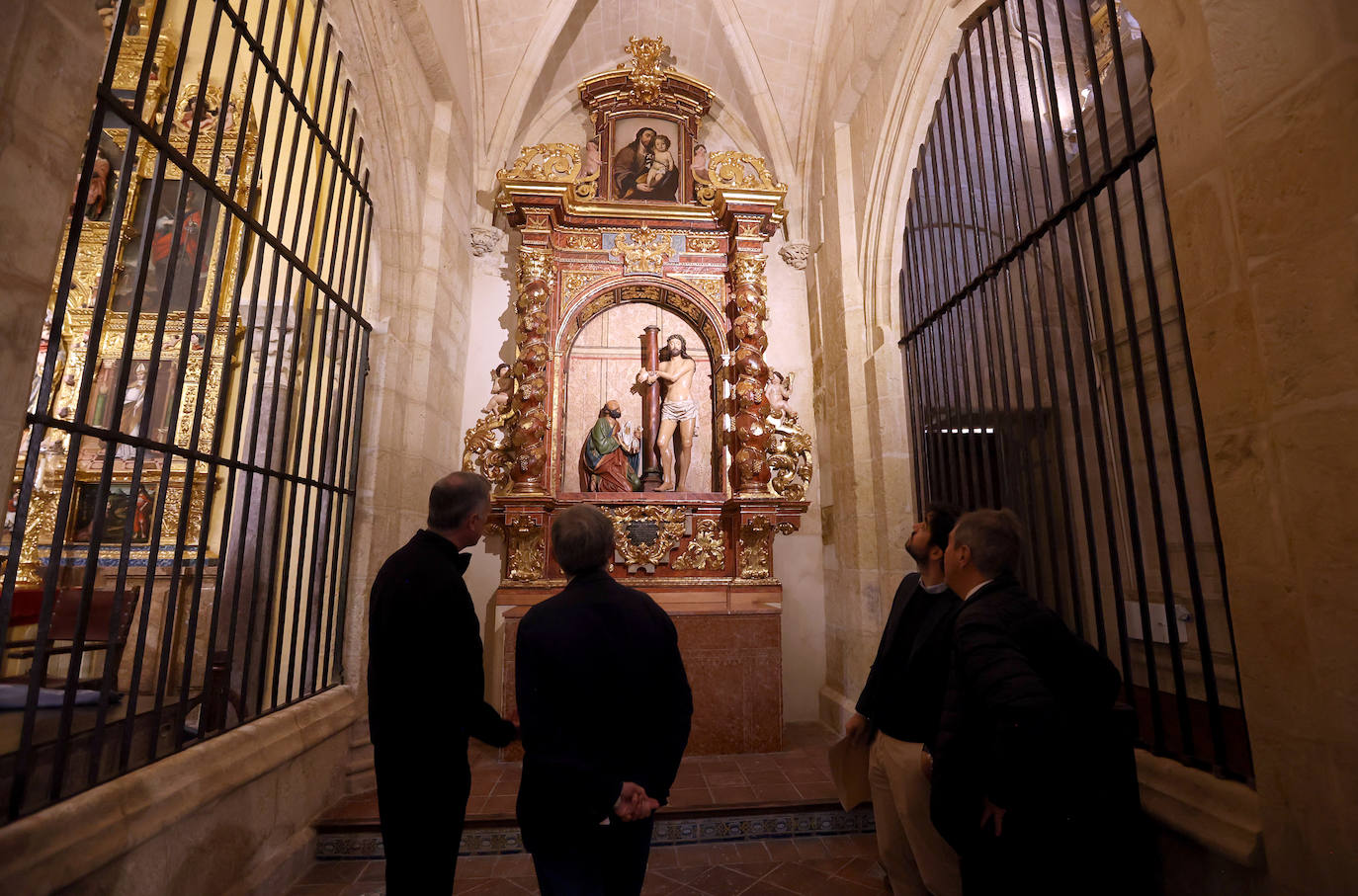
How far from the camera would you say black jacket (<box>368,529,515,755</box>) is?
196 cm

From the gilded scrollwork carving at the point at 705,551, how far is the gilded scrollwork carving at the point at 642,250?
242 cm

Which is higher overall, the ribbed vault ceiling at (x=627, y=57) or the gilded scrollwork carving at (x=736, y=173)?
the ribbed vault ceiling at (x=627, y=57)

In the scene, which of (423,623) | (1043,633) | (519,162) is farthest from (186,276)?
(1043,633)

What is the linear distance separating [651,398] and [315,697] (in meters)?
3.53

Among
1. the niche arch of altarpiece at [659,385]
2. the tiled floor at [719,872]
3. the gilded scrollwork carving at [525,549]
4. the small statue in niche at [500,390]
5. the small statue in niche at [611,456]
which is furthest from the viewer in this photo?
the small statue in niche at [611,456]

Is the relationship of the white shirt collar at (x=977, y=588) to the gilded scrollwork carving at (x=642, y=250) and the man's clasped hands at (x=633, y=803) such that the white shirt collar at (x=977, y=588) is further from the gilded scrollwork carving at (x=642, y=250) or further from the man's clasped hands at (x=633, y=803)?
the gilded scrollwork carving at (x=642, y=250)

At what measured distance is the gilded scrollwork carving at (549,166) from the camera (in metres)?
6.12

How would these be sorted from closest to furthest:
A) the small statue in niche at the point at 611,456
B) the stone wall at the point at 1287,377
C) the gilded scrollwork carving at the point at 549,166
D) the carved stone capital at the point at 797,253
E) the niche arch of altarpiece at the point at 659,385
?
the stone wall at the point at 1287,377, the niche arch of altarpiece at the point at 659,385, the small statue in niche at the point at 611,456, the gilded scrollwork carving at the point at 549,166, the carved stone capital at the point at 797,253

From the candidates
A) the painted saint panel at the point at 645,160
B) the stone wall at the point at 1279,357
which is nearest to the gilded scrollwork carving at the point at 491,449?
the painted saint panel at the point at 645,160

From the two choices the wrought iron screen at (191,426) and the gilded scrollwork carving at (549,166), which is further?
the gilded scrollwork carving at (549,166)

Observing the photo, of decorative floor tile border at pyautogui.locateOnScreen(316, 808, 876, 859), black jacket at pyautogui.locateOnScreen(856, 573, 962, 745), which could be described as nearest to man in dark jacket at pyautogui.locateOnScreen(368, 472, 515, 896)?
black jacket at pyautogui.locateOnScreen(856, 573, 962, 745)

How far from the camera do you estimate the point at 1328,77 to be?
164 cm

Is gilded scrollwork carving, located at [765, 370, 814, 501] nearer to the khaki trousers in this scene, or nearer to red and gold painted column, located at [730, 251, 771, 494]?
red and gold painted column, located at [730, 251, 771, 494]

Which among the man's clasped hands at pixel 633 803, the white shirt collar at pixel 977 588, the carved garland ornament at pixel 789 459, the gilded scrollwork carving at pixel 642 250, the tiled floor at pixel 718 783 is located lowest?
the tiled floor at pixel 718 783
